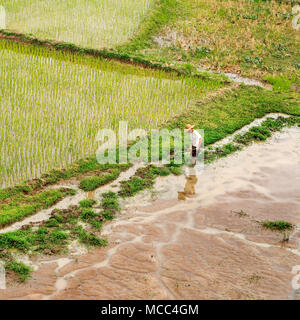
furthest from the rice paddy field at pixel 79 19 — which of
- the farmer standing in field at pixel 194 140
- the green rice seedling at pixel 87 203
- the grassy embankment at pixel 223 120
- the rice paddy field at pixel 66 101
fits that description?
the green rice seedling at pixel 87 203

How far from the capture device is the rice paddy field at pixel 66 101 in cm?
802

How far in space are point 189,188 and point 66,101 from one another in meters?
3.85

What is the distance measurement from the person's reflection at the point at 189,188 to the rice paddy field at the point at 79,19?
631 centimetres

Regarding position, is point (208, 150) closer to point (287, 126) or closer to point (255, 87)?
point (287, 126)

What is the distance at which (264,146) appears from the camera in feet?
29.4

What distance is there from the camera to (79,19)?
558 inches

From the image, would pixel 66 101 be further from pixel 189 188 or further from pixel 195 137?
pixel 189 188

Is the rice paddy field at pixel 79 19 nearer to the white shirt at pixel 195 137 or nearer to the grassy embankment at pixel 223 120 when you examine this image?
the grassy embankment at pixel 223 120

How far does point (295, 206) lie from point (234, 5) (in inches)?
436

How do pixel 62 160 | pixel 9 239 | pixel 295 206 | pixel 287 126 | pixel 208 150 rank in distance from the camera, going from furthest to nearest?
pixel 287 126 < pixel 208 150 < pixel 62 160 < pixel 295 206 < pixel 9 239

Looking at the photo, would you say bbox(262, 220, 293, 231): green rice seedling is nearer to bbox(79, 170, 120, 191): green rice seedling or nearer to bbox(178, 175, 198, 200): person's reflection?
bbox(178, 175, 198, 200): person's reflection

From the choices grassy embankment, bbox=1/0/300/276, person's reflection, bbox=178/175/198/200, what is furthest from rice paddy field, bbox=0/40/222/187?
person's reflection, bbox=178/175/198/200

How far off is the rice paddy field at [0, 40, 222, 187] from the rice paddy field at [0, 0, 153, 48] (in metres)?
1.16

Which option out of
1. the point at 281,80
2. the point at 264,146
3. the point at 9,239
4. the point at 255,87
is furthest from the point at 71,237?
the point at 281,80
